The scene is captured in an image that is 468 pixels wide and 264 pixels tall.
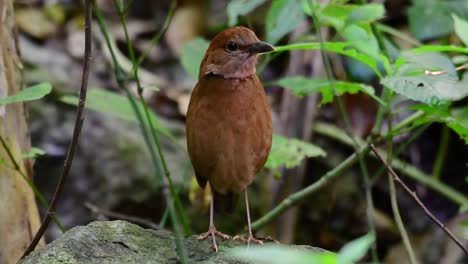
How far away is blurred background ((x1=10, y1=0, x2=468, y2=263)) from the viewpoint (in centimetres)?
547

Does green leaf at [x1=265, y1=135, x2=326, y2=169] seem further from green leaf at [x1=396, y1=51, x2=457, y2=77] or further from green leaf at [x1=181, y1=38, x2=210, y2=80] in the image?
green leaf at [x1=396, y1=51, x2=457, y2=77]

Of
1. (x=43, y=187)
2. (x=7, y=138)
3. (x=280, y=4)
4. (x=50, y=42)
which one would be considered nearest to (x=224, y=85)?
(x=280, y=4)

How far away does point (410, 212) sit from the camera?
243 inches

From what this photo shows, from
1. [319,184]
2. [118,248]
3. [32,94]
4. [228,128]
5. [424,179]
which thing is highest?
[32,94]

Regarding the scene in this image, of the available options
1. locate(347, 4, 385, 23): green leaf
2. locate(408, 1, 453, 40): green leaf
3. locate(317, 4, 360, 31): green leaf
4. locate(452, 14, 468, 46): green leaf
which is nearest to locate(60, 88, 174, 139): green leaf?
locate(317, 4, 360, 31): green leaf

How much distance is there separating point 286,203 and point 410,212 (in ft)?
8.76

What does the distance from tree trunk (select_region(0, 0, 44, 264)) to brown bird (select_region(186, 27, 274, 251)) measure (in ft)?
2.82

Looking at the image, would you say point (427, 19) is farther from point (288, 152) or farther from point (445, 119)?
point (445, 119)

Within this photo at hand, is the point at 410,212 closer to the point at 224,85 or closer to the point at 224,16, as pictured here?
the point at 224,16

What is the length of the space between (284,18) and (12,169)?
1386 millimetres

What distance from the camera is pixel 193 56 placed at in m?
3.99

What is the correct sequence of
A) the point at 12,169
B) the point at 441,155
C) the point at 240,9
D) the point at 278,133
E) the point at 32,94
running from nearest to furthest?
the point at 32,94 < the point at 12,169 < the point at 240,9 < the point at 278,133 < the point at 441,155

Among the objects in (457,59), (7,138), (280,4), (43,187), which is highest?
(280,4)

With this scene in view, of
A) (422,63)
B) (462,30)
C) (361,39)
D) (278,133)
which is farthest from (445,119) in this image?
(278,133)
